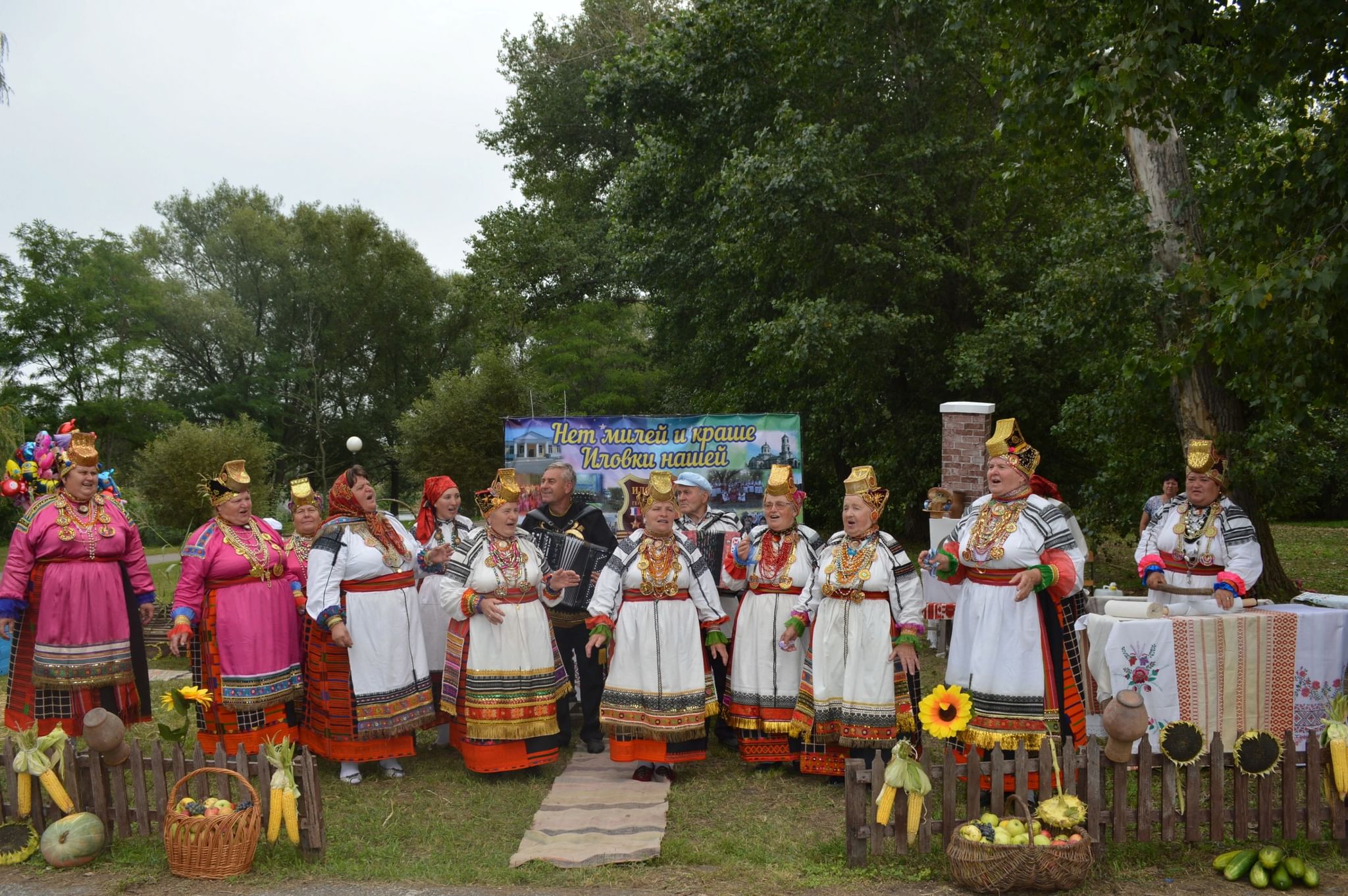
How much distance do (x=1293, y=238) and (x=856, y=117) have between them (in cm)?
909

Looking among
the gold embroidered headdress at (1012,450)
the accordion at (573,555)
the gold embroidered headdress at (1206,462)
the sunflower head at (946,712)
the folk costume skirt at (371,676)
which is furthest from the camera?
the accordion at (573,555)

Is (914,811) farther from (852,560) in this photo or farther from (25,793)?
(25,793)

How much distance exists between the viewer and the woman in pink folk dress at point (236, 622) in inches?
236

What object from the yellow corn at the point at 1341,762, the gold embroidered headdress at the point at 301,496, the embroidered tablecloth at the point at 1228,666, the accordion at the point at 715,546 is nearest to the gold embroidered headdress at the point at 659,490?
the accordion at the point at 715,546

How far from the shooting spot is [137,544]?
21.7 feet

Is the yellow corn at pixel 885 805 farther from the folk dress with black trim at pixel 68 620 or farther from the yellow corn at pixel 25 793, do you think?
the folk dress with black trim at pixel 68 620

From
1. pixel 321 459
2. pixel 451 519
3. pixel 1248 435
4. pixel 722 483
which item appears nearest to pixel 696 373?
pixel 722 483

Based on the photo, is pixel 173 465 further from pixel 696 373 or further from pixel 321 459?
pixel 696 373

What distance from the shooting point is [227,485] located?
615 centimetres

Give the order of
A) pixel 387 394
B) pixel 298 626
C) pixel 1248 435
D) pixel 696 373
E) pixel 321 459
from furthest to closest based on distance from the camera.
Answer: pixel 387 394, pixel 321 459, pixel 696 373, pixel 1248 435, pixel 298 626

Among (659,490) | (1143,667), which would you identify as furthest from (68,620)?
(1143,667)

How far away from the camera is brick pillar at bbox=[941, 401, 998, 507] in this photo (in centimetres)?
925

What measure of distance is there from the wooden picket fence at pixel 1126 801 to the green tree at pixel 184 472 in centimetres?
2692

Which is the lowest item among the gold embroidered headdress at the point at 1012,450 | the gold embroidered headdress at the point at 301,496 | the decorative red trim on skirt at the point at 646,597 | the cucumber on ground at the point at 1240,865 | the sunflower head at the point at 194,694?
the cucumber on ground at the point at 1240,865
